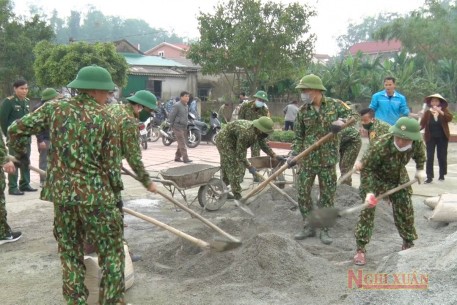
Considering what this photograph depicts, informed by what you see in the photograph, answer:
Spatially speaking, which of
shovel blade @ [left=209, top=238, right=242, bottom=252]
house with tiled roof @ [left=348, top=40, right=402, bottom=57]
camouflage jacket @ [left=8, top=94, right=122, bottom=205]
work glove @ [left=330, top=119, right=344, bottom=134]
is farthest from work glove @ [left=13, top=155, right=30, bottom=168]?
house with tiled roof @ [left=348, top=40, right=402, bottom=57]

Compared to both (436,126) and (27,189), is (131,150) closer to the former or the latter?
(27,189)

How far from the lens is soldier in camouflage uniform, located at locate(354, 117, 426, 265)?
4527 mm

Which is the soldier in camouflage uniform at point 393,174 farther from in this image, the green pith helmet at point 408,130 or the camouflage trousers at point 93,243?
the camouflage trousers at point 93,243

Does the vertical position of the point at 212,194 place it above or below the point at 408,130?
below

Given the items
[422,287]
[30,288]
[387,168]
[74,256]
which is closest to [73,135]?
[74,256]

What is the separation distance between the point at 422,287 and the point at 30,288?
2935 mm

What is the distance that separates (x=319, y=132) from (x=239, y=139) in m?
1.36

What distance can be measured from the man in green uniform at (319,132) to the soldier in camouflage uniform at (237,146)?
960mm

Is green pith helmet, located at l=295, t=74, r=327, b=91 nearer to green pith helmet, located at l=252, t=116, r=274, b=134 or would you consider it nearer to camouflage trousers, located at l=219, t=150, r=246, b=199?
green pith helmet, located at l=252, t=116, r=274, b=134

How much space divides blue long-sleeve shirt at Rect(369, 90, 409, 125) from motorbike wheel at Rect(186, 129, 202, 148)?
25.7ft

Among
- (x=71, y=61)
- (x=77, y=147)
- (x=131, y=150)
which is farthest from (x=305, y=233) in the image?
(x=71, y=61)

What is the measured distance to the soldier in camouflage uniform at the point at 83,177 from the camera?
3.18 m

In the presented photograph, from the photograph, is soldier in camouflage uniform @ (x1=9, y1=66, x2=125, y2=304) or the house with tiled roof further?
the house with tiled roof

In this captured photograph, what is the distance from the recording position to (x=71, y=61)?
61.1 feet
